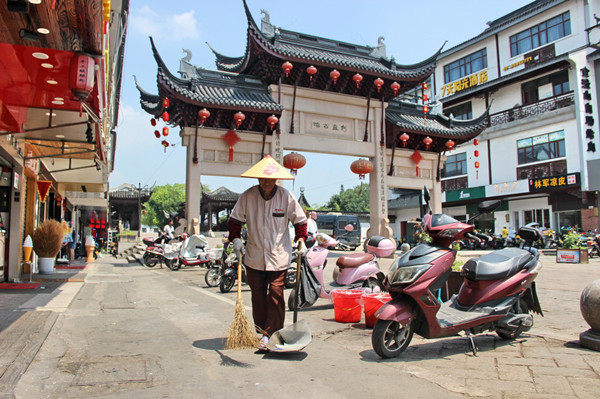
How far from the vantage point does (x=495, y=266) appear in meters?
4.20

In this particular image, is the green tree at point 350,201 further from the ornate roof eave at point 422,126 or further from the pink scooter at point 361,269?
the pink scooter at point 361,269

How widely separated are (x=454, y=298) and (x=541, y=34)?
29.3 metres

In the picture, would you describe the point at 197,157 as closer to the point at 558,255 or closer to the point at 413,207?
the point at 558,255

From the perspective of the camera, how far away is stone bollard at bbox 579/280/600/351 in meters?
3.93

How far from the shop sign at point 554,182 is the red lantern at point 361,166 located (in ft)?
45.1

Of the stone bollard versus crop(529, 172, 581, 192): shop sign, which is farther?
crop(529, 172, 581, 192): shop sign

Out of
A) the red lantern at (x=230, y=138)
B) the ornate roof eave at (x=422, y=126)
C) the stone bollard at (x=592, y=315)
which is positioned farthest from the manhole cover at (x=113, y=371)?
the ornate roof eave at (x=422, y=126)

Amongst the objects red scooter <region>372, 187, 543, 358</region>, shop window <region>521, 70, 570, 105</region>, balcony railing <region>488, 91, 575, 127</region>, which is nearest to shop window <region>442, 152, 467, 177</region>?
balcony railing <region>488, 91, 575, 127</region>

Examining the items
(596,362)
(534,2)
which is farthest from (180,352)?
(534,2)

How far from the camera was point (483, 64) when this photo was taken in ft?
103

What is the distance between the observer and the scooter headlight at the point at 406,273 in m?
3.78

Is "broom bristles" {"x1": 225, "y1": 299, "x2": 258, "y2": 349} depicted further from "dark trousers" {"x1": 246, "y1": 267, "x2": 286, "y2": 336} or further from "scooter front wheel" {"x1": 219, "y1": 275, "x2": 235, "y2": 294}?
"scooter front wheel" {"x1": 219, "y1": 275, "x2": 235, "y2": 294}

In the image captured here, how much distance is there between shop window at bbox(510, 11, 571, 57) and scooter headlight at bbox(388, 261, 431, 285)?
28510mm

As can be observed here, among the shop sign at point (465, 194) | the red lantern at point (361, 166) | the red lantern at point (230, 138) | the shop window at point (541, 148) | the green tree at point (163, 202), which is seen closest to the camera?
the red lantern at point (230, 138)
